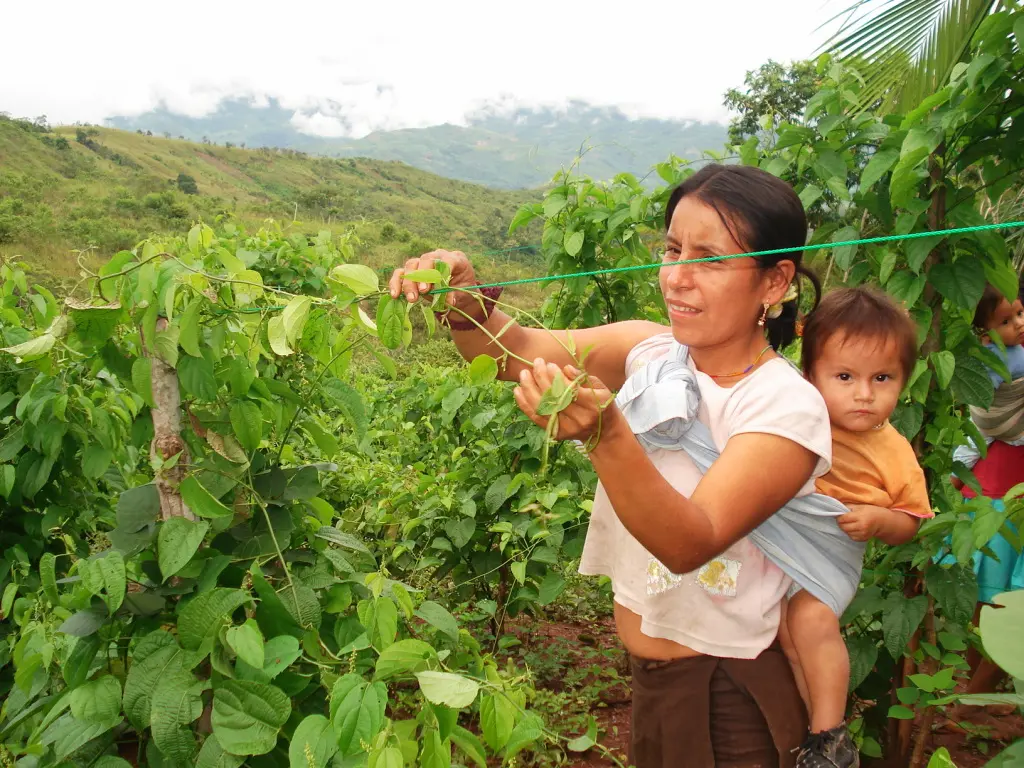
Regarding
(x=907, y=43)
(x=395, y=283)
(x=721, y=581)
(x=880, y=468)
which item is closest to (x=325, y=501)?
(x=395, y=283)

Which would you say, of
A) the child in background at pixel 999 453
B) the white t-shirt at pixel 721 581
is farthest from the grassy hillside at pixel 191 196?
the white t-shirt at pixel 721 581

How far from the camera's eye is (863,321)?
146cm

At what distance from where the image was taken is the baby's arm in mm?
1348

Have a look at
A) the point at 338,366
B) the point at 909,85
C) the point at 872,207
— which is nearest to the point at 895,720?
the point at 872,207

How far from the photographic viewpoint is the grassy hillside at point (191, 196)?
25.3m

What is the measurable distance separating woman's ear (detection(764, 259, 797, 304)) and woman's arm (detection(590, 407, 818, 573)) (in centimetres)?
30

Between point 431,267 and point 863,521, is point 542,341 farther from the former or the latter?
point 863,521

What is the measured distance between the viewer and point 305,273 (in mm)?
3668

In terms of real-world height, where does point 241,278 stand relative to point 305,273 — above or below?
above

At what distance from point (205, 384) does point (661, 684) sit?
920 millimetres

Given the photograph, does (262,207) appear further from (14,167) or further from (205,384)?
(205,384)

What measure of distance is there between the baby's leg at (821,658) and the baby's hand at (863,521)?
0.14 m

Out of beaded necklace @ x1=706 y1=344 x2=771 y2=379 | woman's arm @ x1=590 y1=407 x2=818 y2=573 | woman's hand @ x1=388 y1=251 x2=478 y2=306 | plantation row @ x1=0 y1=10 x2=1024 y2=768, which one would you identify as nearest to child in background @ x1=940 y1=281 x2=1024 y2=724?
plantation row @ x1=0 y1=10 x2=1024 y2=768

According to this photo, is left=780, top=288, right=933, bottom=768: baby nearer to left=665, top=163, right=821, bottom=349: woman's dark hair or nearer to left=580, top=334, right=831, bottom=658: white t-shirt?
left=580, top=334, right=831, bottom=658: white t-shirt
